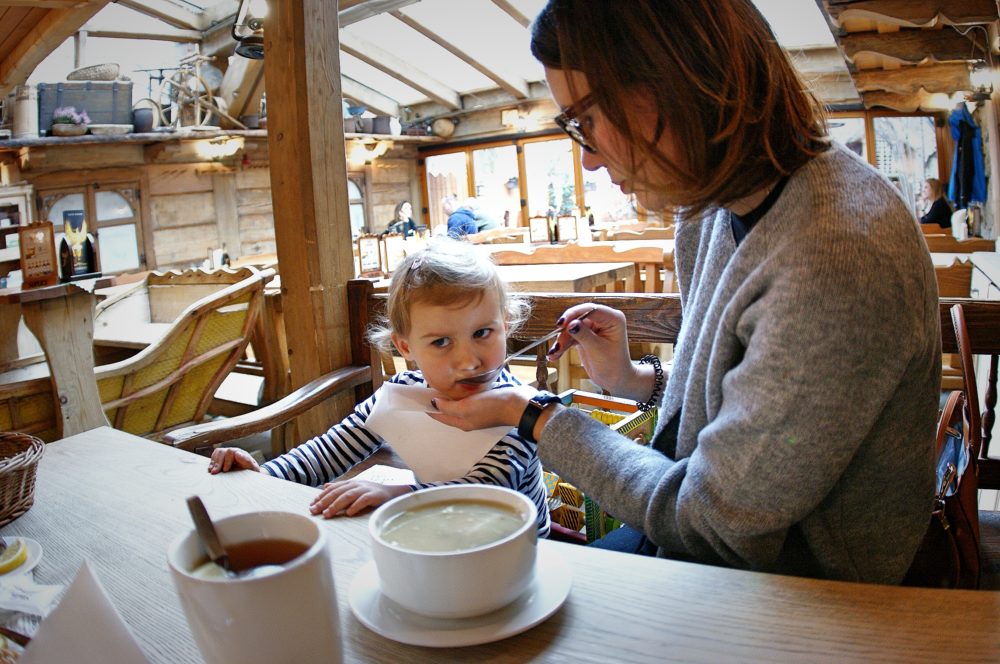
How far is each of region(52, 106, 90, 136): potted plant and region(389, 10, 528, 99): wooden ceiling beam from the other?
3941 mm

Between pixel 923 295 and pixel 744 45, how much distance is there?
35 centimetres

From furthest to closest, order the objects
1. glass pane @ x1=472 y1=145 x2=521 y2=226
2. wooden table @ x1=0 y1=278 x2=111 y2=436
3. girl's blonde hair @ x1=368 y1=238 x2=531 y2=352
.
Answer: glass pane @ x1=472 y1=145 x2=521 y2=226, wooden table @ x1=0 y1=278 x2=111 y2=436, girl's blonde hair @ x1=368 y1=238 x2=531 y2=352

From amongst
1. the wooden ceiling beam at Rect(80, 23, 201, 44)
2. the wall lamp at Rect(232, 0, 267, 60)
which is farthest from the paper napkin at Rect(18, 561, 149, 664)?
the wooden ceiling beam at Rect(80, 23, 201, 44)

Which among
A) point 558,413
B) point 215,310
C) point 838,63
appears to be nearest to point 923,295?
point 558,413

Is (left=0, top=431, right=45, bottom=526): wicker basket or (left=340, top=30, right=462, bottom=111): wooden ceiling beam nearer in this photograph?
(left=0, top=431, right=45, bottom=526): wicker basket

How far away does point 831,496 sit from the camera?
3.11 feet

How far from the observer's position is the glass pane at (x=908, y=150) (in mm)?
10445

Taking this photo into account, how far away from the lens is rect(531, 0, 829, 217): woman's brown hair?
3.14 ft

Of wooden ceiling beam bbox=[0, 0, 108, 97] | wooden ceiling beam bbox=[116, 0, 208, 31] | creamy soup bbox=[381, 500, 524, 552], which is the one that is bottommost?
creamy soup bbox=[381, 500, 524, 552]

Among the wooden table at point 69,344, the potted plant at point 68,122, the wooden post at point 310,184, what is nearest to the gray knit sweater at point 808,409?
the wooden post at point 310,184

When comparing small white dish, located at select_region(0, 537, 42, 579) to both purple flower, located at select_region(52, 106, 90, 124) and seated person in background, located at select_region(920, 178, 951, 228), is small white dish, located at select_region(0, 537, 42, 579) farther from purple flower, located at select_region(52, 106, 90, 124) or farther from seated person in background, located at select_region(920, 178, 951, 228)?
seated person in background, located at select_region(920, 178, 951, 228)

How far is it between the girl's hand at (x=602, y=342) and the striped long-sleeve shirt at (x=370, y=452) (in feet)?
0.53

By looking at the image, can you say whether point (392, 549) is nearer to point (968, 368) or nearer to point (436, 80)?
point (968, 368)

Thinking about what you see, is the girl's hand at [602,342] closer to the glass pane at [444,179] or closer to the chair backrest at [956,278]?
the chair backrest at [956,278]
